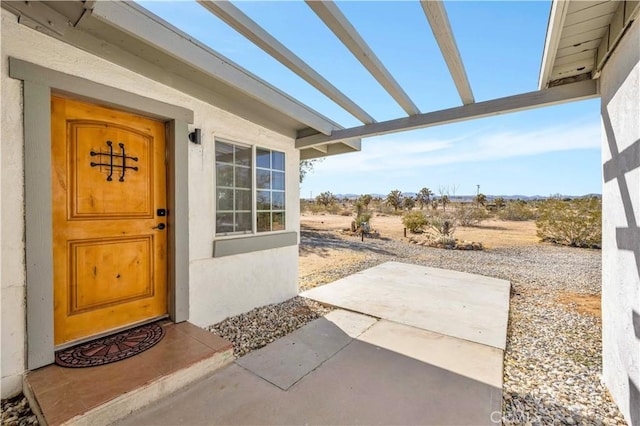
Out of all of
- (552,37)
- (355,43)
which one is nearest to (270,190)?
(355,43)

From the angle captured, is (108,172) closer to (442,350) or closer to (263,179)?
(263,179)

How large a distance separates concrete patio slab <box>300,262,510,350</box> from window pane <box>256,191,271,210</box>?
5.69 feet

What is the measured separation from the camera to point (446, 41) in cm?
207

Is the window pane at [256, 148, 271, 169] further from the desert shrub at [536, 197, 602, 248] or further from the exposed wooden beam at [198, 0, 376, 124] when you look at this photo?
the desert shrub at [536, 197, 602, 248]

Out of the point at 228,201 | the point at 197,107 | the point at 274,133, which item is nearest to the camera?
the point at 197,107

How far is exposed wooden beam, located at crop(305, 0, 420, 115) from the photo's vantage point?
5.99 ft

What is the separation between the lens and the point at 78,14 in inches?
75.3

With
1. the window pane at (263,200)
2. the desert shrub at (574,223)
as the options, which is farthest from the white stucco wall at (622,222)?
the desert shrub at (574,223)

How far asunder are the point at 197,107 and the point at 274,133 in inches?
49.9

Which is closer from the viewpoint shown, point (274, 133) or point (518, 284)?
point (274, 133)

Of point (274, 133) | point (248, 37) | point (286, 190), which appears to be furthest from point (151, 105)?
point (286, 190)

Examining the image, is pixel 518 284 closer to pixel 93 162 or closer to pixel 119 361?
pixel 119 361

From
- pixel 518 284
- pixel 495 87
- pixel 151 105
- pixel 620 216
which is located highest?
pixel 495 87

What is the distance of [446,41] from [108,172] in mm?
3258
